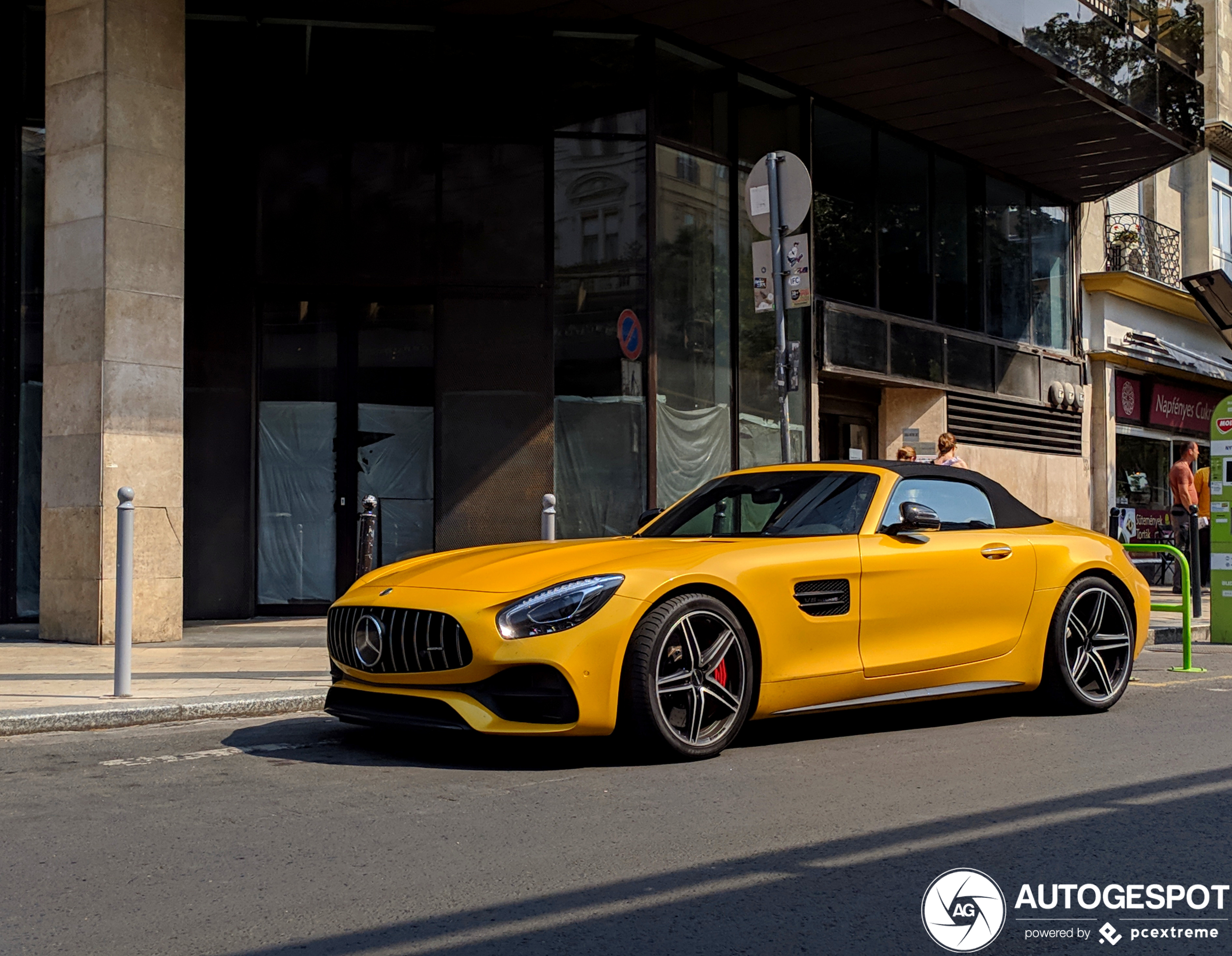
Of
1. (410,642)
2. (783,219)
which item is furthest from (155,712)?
(783,219)

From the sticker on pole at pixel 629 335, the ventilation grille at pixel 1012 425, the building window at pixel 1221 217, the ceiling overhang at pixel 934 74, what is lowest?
the ventilation grille at pixel 1012 425

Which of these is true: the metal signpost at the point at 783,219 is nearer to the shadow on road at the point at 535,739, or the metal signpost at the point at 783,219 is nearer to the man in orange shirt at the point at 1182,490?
the shadow on road at the point at 535,739

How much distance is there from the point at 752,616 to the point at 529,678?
1.06 meters

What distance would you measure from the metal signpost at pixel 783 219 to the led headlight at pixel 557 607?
3.91 meters

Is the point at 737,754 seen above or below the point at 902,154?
below

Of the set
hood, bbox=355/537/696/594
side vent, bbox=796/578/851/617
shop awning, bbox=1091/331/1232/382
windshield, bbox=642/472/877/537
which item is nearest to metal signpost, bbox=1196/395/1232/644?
windshield, bbox=642/472/877/537

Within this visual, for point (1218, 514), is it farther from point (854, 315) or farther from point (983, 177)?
point (983, 177)

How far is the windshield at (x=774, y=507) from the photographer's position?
6.64 metres

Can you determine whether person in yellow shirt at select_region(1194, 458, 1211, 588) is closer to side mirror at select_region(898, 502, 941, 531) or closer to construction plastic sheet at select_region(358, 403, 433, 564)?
construction plastic sheet at select_region(358, 403, 433, 564)

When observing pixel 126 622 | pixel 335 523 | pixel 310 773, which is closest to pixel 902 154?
pixel 335 523

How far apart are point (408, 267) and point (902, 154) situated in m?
7.64

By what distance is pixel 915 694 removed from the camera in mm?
6555

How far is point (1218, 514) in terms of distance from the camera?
12367 mm

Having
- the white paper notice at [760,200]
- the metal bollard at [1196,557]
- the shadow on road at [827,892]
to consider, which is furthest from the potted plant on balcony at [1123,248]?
the shadow on road at [827,892]
